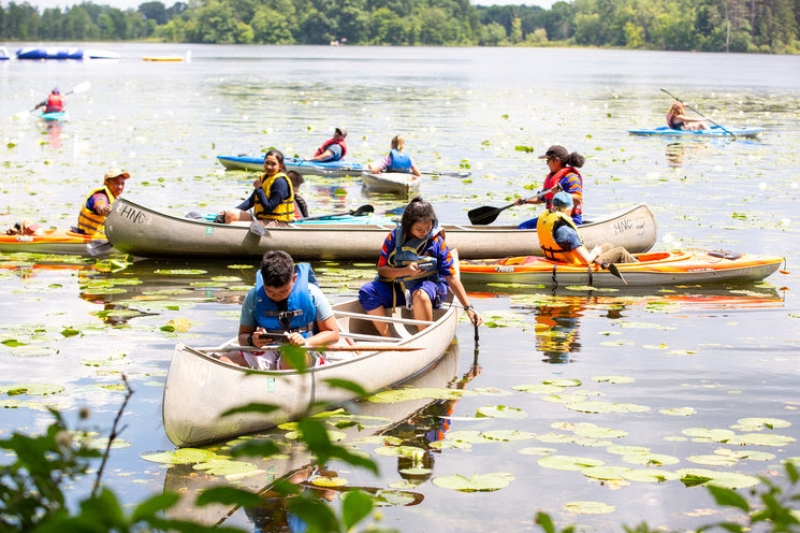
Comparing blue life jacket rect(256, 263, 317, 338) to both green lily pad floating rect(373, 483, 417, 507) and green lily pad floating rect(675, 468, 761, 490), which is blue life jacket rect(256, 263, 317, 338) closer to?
green lily pad floating rect(373, 483, 417, 507)

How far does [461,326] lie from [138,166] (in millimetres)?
16594

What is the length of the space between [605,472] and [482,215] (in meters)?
9.09

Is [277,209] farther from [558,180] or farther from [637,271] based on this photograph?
[637,271]

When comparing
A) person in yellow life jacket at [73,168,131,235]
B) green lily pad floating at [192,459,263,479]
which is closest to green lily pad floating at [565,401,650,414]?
green lily pad floating at [192,459,263,479]

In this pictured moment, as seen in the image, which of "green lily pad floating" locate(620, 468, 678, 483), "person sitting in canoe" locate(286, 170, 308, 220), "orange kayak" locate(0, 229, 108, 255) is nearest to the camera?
"green lily pad floating" locate(620, 468, 678, 483)

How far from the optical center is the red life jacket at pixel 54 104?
3872cm

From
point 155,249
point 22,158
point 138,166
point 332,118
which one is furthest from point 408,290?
point 332,118

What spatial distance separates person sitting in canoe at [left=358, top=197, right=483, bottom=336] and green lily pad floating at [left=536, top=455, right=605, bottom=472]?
280 cm

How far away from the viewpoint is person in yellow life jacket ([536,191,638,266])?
12.8 meters

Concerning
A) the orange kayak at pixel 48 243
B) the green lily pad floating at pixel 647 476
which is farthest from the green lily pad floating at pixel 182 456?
the orange kayak at pixel 48 243

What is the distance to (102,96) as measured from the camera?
55.8 metres

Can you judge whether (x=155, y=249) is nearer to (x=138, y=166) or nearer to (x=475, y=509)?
(x=475, y=509)

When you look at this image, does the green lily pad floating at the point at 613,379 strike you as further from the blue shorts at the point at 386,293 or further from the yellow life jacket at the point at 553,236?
the yellow life jacket at the point at 553,236

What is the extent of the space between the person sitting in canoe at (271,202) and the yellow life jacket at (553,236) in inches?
128
